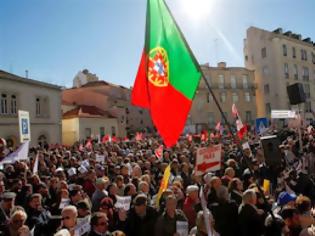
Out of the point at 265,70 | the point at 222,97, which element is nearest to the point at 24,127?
the point at 222,97

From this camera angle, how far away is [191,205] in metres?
6.18

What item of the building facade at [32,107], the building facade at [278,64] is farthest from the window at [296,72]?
the building facade at [32,107]

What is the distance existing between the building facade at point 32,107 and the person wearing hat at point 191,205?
26503 mm

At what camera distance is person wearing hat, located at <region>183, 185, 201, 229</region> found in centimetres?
610

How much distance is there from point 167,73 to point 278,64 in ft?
167

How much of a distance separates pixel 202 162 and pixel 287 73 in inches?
2055

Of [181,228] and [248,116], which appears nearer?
[181,228]

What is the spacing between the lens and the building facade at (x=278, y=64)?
52.5m

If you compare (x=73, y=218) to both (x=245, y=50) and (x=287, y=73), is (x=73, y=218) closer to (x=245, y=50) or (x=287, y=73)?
(x=287, y=73)

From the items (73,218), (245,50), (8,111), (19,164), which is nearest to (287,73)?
(245,50)

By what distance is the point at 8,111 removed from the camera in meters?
30.4

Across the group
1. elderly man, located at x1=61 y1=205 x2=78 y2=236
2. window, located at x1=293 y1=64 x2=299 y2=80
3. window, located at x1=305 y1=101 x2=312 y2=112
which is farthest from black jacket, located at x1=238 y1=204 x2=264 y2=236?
window, located at x1=293 y1=64 x2=299 y2=80

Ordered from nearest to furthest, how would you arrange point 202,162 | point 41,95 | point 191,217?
point 202,162, point 191,217, point 41,95

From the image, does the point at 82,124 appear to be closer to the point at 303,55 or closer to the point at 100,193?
the point at 100,193
